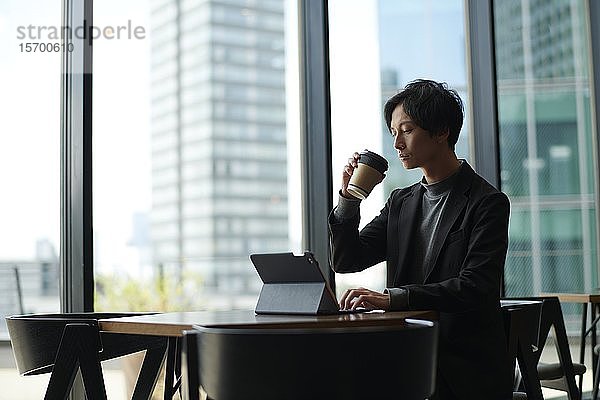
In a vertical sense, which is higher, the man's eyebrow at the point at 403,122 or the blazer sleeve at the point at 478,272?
the man's eyebrow at the point at 403,122

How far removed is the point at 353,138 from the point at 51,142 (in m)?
1.34

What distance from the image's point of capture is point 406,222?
270cm

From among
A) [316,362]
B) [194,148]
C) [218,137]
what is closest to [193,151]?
[194,148]

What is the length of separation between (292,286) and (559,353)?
170 centimetres

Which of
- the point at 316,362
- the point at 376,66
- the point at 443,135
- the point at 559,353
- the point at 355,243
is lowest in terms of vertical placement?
the point at 559,353

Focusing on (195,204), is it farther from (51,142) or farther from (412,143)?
(412,143)

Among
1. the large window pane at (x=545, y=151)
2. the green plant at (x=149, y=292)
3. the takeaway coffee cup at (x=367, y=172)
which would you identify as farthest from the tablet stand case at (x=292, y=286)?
the large window pane at (x=545, y=151)

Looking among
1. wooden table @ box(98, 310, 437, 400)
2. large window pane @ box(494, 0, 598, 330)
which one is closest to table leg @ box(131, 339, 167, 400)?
wooden table @ box(98, 310, 437, 400)

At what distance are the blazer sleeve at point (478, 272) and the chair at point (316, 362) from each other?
0.57 m

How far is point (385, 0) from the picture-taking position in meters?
4.27

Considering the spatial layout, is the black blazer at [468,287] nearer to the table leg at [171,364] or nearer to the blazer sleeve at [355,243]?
the blazer sleeve at [355,243]

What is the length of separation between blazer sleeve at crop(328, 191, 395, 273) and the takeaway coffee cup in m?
0.17

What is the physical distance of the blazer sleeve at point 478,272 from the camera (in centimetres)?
237

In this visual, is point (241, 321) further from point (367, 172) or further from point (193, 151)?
point (193, 151)
